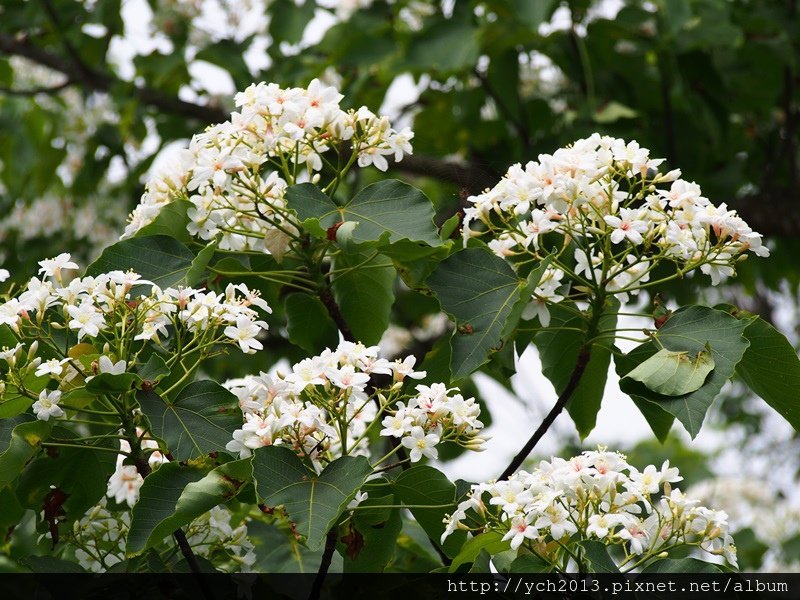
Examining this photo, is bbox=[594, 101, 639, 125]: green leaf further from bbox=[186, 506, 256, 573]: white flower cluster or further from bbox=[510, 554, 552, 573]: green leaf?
bbox=[510, 554, 552, 573]: green leaf

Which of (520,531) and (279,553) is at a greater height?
(520,531)

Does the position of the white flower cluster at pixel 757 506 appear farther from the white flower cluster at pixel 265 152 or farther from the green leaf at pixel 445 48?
the white flower cluster at pixel 265 152

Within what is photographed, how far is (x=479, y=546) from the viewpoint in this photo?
177cm

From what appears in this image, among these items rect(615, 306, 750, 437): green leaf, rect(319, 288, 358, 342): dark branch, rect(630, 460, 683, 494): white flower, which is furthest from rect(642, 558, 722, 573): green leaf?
rect(319, 288, 358, 342): dark branch

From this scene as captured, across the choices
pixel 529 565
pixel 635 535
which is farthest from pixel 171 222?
pixel 635 535

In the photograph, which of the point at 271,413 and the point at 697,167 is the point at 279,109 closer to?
the point at 271,413

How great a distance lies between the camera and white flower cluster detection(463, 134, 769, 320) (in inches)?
75.2

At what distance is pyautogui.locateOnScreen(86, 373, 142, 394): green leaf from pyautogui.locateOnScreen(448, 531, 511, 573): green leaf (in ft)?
2.00

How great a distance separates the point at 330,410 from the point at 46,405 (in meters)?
0.46

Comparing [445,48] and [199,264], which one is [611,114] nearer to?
[445,48]

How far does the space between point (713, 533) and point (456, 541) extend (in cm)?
45

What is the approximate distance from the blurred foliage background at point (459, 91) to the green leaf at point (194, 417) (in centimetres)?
221

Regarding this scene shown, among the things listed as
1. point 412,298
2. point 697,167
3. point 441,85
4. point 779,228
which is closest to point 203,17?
point 441,85

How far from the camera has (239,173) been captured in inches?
79.7
